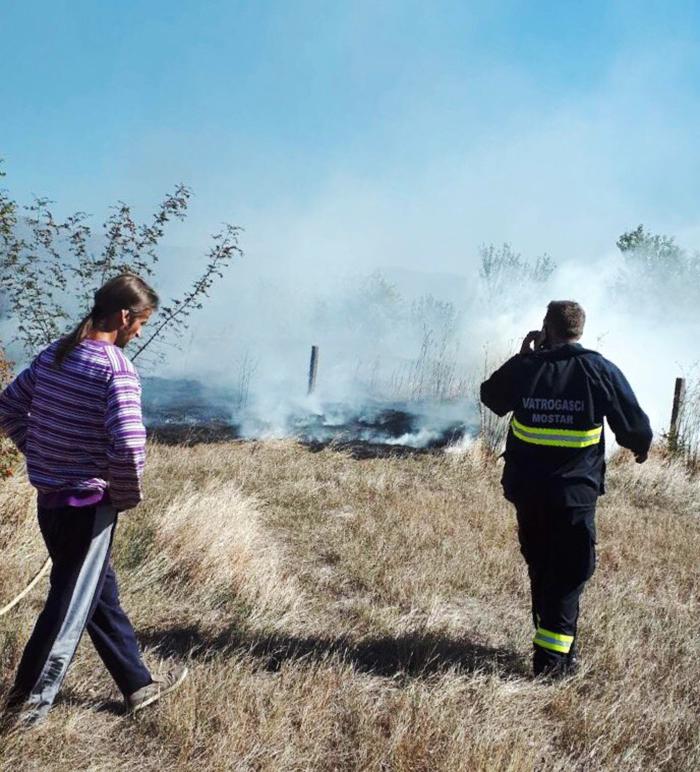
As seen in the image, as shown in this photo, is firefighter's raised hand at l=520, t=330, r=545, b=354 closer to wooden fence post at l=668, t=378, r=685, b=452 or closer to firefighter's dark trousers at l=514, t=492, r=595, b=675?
firefighter's dark trousers at l=514, t=492, r=595, b=675

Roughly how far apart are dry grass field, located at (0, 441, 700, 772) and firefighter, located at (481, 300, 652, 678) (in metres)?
0.38

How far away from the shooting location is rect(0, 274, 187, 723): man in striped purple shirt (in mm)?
2402

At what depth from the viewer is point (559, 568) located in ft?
11.1

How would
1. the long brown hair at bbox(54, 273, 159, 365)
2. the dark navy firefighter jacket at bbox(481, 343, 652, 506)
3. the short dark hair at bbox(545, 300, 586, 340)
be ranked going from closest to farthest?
the long brown hair at bbox(54, 273, 159, 365) < the dark navy firefighter jacket at bbox(481, 343, 652, 506) < the short dark hair at bbox(545, 300, 586, 340)

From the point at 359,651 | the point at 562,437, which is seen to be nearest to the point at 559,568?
the point at 562,437

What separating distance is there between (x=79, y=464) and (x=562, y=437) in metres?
2.31

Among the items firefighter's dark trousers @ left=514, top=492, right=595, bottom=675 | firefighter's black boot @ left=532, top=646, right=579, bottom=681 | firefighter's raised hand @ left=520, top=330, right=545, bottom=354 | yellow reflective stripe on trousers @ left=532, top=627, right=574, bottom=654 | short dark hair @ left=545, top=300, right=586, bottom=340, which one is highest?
short dark hair @ left=545, top=300, right=586, bottom=340

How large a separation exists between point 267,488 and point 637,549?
3874 mm

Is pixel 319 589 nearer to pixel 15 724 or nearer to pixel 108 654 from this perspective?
pixel 108 654

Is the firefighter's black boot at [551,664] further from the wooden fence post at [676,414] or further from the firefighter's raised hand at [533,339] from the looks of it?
the wooden fence post at [676,414]

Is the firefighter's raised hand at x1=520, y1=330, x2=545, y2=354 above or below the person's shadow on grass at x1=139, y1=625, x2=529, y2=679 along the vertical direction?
above

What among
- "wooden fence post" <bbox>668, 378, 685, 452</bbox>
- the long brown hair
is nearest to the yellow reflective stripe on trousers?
the long brown hair

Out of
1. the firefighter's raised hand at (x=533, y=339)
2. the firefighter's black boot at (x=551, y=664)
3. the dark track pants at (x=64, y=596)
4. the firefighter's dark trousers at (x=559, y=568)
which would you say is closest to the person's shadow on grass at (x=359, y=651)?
the firefighter's black boot at (x=551, y=664)

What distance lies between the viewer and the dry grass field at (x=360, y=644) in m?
2.65
